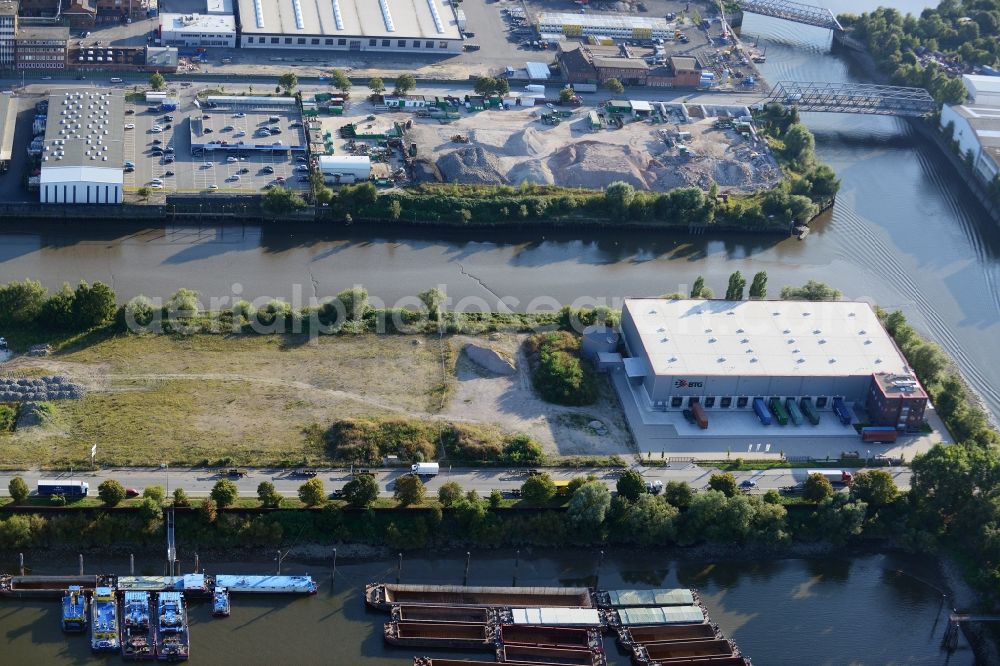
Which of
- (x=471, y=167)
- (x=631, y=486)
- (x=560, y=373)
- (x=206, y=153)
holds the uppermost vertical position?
(x=471, y=167)

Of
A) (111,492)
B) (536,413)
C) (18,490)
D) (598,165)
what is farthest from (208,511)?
(598,165)

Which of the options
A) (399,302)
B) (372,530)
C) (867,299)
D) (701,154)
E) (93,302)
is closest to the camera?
(372,530)

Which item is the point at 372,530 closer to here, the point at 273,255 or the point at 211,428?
the point at 211,428

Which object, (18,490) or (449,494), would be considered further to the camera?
(449,494)

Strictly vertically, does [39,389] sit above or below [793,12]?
below

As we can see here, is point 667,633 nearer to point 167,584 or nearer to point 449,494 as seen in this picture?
point 449,494

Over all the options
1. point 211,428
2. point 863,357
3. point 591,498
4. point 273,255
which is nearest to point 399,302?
point 273,255
